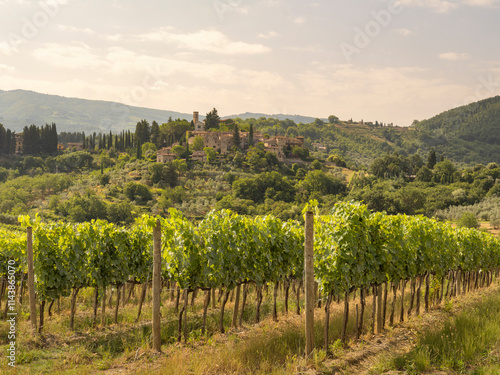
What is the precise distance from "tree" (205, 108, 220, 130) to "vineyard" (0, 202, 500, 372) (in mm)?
103714

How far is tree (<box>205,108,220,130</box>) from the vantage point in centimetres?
11456

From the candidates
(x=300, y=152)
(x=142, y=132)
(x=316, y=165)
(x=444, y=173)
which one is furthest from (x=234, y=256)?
(x=300, y=152)

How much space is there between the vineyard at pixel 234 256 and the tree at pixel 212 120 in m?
104

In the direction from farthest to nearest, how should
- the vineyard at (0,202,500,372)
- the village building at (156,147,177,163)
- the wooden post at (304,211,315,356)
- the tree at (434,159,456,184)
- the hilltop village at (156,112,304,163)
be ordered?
the hilltop village at (156,112,304,163) → the tree at (434,159,456,184) → the village building at (156,147,177,163) → the vineyard at (0,202,500,372) → the wooden post at (304,211,315,356)

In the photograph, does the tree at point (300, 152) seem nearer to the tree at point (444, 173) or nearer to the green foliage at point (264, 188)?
the green foliage at point (264, 188)

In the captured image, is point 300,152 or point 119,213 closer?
point 119,213

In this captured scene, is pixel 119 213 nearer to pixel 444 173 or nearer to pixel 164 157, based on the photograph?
pixel 164 157

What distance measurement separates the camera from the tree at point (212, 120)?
115 m

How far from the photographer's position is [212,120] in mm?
116062

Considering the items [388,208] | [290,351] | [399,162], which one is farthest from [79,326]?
[399,162]

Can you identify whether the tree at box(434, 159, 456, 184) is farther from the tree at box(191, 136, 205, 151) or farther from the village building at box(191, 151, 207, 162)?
the tree at box(191, 136, 205, 151)

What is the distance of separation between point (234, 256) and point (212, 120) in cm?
10970

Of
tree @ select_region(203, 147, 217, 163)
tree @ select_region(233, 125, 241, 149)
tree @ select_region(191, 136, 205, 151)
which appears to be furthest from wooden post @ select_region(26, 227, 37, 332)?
tree @ select_region(233, 125, 241, 149)

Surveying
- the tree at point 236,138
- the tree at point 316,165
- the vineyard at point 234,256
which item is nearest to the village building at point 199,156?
the tree at point 236,138
